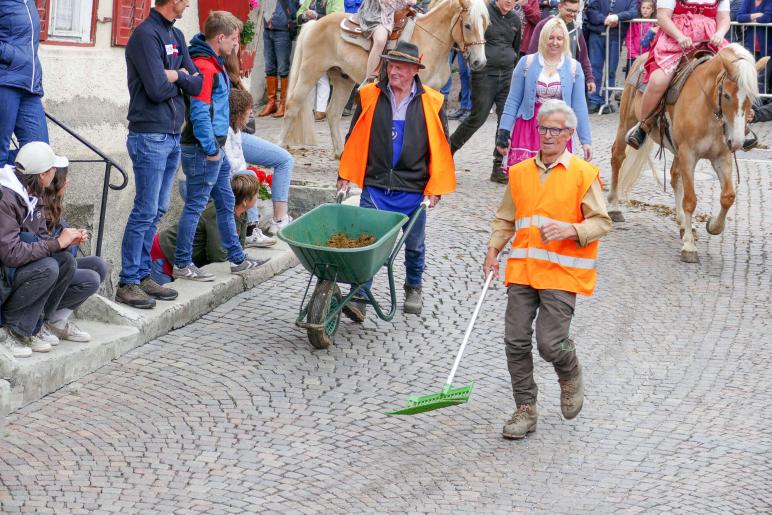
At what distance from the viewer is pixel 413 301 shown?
10141 mm

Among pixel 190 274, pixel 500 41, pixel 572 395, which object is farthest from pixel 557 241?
pixel 500 41

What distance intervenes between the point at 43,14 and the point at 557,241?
5378 millimetres

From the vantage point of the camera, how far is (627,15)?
66.6ft

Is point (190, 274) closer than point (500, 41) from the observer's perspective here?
Yes

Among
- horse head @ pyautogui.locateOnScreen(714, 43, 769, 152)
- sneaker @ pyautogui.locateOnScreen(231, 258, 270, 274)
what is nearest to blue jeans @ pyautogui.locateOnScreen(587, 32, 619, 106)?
horse head @ pyautogui.locateOnScreen(714, 43, 769, 152)

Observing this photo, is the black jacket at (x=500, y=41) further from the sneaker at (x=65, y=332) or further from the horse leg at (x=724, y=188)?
the sneaker at (x=65, y=332)

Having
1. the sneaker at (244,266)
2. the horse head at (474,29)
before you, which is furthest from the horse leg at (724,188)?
the sneaker at (244,266)

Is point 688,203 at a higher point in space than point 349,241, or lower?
higher

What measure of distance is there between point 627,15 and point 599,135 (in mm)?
2666

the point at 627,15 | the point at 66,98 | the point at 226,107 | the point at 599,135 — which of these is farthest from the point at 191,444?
the point at 627,15

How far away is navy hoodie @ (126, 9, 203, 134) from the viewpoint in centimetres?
889

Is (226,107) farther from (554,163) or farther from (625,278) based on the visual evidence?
(625,278)

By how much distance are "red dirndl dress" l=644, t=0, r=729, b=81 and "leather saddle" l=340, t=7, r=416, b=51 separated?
3.36 m

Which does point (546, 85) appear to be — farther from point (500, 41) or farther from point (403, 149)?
point (500, 41)
